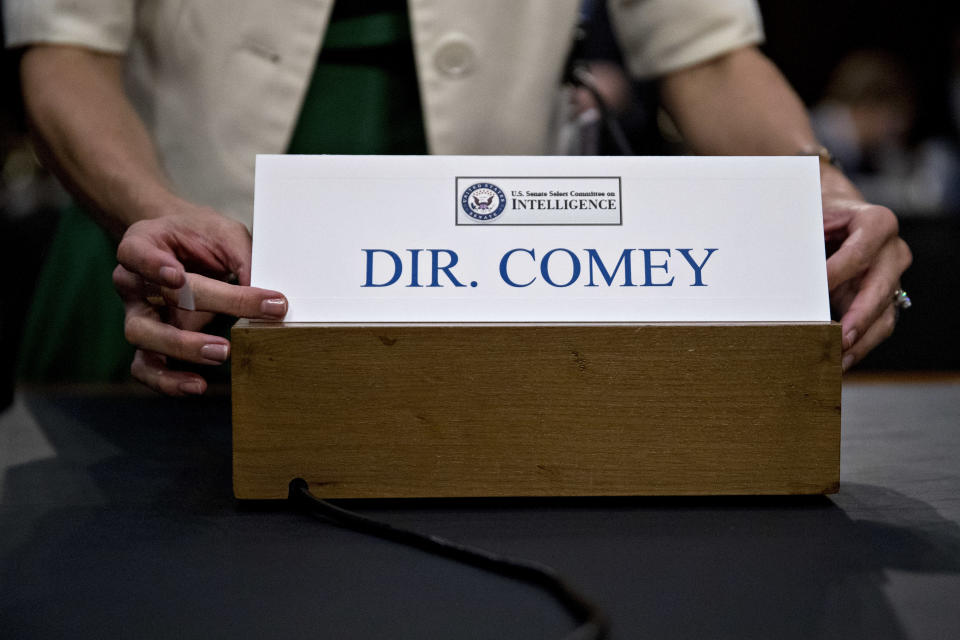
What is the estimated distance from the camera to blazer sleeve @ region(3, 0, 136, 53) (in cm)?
79

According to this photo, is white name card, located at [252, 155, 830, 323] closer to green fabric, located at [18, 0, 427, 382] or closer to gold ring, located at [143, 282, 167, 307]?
gold ring, located at [143, 282, 167, 307]

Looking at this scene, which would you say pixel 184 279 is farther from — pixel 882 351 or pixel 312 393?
pixel 882 351

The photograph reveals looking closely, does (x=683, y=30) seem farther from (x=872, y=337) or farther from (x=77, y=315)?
(x=77, y=315)

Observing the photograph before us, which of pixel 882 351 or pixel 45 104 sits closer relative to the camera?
pixel 45 104

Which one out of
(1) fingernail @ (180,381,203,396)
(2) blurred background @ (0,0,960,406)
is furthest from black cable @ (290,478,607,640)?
(2) blurred background @ (0,0,960,406)

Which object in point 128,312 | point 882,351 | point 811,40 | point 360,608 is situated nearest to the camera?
point 360,608

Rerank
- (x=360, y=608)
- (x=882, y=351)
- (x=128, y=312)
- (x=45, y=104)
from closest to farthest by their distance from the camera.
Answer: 1. (x=360, y=608)
2. (x=128, y=312)
3. (x=45, y=104)
4. (x=882, y=351)

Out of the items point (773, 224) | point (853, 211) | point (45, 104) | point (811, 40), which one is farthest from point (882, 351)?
point (811, 40)

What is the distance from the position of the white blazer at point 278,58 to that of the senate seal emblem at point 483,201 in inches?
14.2

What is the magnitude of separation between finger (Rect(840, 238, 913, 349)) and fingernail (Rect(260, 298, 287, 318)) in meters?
0.35

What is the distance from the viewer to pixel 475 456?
51 cm

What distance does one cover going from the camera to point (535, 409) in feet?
1.65

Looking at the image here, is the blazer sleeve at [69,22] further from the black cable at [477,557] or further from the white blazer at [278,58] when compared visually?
the black cable at [477,557]

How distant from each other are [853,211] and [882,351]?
128 cm
